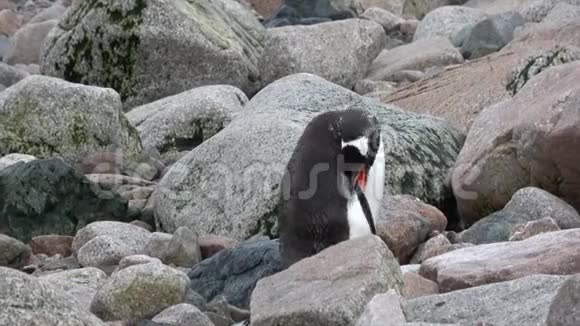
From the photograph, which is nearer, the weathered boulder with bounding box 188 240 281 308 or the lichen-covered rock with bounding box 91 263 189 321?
the lichen-covered rock with bounding box 91 263 189 321

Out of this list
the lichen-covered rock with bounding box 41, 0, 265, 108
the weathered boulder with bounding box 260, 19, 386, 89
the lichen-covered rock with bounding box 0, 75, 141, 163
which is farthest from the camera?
the weathered boulder with bounding box 260, 19, 386, 89

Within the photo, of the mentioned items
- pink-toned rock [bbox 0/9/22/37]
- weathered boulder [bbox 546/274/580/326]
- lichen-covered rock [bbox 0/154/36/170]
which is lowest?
pink-toned rock [bbox 0/9/22/37]

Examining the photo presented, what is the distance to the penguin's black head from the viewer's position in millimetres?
6082

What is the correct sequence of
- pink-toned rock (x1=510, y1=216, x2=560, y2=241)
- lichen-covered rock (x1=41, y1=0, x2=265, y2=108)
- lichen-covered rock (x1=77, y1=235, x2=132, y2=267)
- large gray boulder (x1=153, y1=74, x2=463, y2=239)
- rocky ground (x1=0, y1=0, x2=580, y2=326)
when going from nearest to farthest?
rocky ground (x1=0, y1=0, x2=580, y2=326), pink-toned rock (x1=510, y1=216, x2=560, y2=241), lichen-covered rock (x1=77, y1=235, x2=132, y2=267), large gray boulder (x1=153, y1=74, x2=463, y2=239), lichen-covered rock (x1=41, y1=0, x2=265, y2=108)

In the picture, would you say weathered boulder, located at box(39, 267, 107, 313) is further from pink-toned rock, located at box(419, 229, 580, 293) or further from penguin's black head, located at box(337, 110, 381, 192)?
pink-toned rock, located at box(419, 229, 580, 293)

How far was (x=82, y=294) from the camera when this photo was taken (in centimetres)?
615

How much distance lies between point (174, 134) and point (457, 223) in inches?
132

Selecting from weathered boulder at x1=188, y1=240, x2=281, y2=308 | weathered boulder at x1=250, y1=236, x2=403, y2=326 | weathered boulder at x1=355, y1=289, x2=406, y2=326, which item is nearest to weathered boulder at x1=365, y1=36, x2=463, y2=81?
weathered boulder at x1=188, y1=240, x2=281, y2=308

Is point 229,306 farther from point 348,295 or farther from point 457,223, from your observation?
point 457,223

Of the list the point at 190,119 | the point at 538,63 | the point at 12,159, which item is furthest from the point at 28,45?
the point at 538,63

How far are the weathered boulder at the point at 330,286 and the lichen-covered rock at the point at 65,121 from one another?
5.55m

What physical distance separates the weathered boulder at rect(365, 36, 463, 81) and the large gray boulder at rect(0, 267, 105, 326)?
9.52m

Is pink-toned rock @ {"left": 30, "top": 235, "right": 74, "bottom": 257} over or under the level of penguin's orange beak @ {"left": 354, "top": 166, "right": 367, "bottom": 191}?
under

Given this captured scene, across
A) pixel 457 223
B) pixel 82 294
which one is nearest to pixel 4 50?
pixel 457 223
